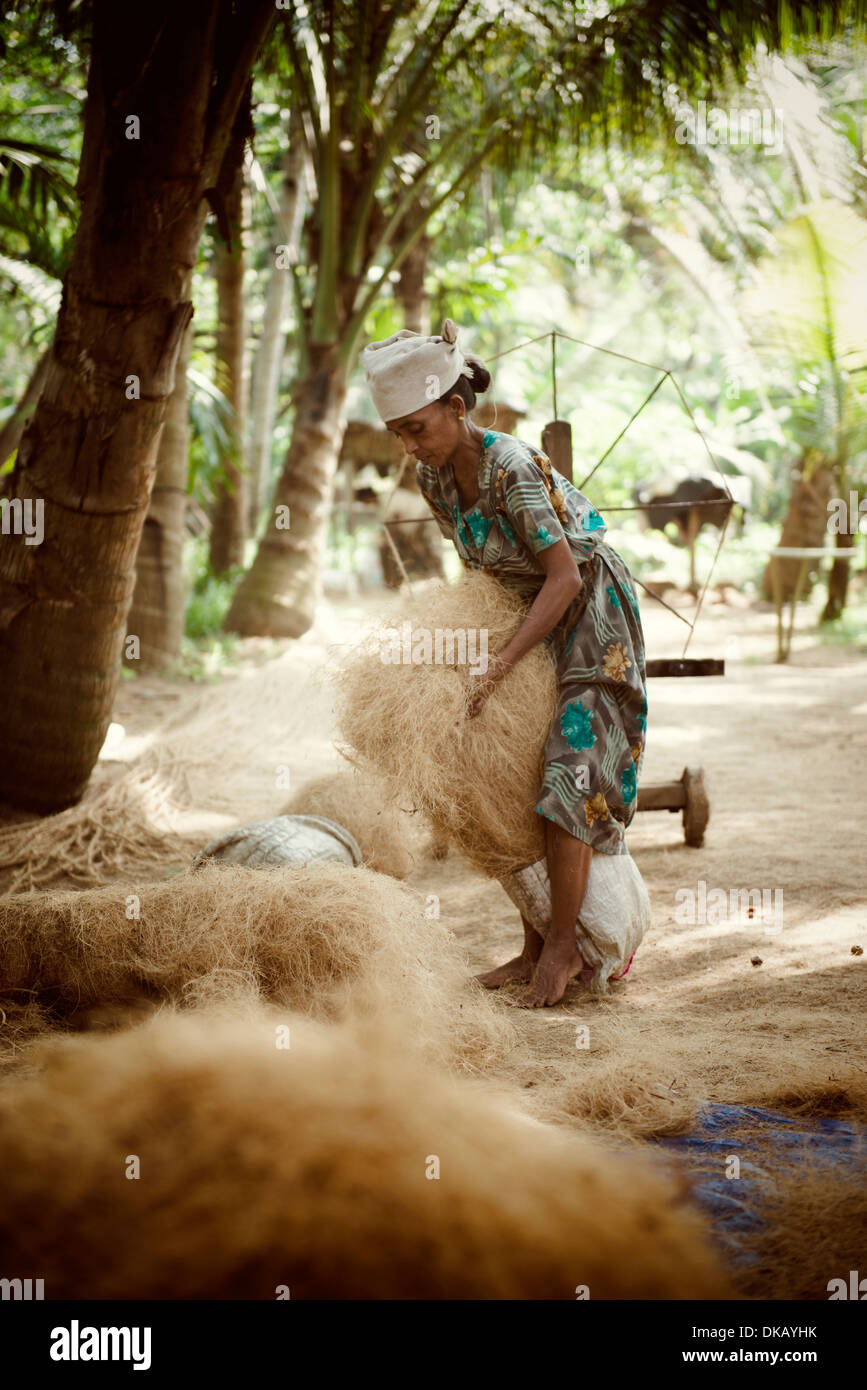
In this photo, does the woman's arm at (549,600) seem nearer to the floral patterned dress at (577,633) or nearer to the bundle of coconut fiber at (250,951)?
the floral patterned dress at (577,633)

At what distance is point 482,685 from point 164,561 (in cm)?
445

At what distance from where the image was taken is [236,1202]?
1.41 m

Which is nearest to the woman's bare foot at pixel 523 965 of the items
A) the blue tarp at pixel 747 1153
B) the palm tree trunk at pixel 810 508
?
the blue tarp at pixel 747 1153

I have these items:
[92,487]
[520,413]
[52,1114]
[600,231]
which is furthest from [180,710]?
[600,231]

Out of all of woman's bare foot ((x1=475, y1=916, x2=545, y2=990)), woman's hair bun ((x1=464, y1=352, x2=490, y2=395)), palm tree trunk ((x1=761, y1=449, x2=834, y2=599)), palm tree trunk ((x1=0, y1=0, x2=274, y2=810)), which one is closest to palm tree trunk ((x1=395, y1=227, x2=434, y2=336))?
palm tree trunk ((x1=761, y1=449, x2=834, y2=599))

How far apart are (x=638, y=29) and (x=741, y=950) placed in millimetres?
5513

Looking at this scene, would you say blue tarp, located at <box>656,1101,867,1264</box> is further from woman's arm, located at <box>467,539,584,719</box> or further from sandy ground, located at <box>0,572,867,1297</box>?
woman's arm, located at <box>467,539,584,719</box>

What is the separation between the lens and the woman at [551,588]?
2445 mm

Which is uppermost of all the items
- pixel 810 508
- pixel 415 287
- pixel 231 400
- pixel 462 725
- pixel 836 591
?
pixel 415 287

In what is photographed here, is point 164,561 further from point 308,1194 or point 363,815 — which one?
point 308,1194

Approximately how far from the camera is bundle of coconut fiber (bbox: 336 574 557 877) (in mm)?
2559

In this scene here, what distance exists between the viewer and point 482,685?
259cm

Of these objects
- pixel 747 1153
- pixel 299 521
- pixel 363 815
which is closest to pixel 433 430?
pixel 363 815
